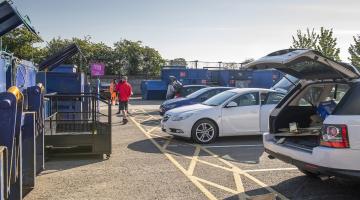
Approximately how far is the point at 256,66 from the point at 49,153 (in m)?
5.02

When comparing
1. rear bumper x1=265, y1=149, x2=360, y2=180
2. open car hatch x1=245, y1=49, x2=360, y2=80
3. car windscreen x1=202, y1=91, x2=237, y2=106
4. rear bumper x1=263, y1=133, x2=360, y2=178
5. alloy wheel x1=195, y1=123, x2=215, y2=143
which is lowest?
alloy wheel x1=195, y1=123, x2=215, y2=143

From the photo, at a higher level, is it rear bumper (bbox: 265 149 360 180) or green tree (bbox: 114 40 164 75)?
green tree (bbox: 114 40 164 75)

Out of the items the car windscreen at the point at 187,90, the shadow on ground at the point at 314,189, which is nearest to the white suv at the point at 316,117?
the shadow on ground at the point at 314,189

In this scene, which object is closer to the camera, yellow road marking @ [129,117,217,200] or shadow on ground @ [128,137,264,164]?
yellow road marking @ [129,117,217,200]

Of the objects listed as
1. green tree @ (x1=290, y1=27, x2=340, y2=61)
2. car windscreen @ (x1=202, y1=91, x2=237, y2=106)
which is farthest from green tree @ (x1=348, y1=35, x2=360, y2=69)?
car windscreen @ (x1=202, y1=91, x2=237, y2=106)

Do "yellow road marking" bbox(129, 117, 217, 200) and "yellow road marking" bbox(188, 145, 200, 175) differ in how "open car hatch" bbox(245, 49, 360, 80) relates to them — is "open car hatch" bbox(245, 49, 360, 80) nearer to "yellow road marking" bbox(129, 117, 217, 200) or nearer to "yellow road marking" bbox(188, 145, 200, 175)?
"yellow road marking" bbox(129, 117, 217, 200)

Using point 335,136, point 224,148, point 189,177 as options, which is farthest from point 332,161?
point 224,148

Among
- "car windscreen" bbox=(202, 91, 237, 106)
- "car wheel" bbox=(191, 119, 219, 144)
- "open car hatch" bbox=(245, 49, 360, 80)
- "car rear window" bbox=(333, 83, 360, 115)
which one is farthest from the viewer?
"car windscreen" bbox=(202, 91, 237, 106)

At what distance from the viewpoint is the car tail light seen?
4973 mm

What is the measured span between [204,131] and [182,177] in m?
3.68

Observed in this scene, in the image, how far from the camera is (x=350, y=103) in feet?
16.8

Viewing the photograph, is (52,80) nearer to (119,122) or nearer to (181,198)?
(119,122)

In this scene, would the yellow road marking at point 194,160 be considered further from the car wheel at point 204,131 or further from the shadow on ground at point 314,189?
the shadow on ground at point 314,189

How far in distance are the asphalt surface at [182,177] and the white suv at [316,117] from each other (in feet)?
2.23
